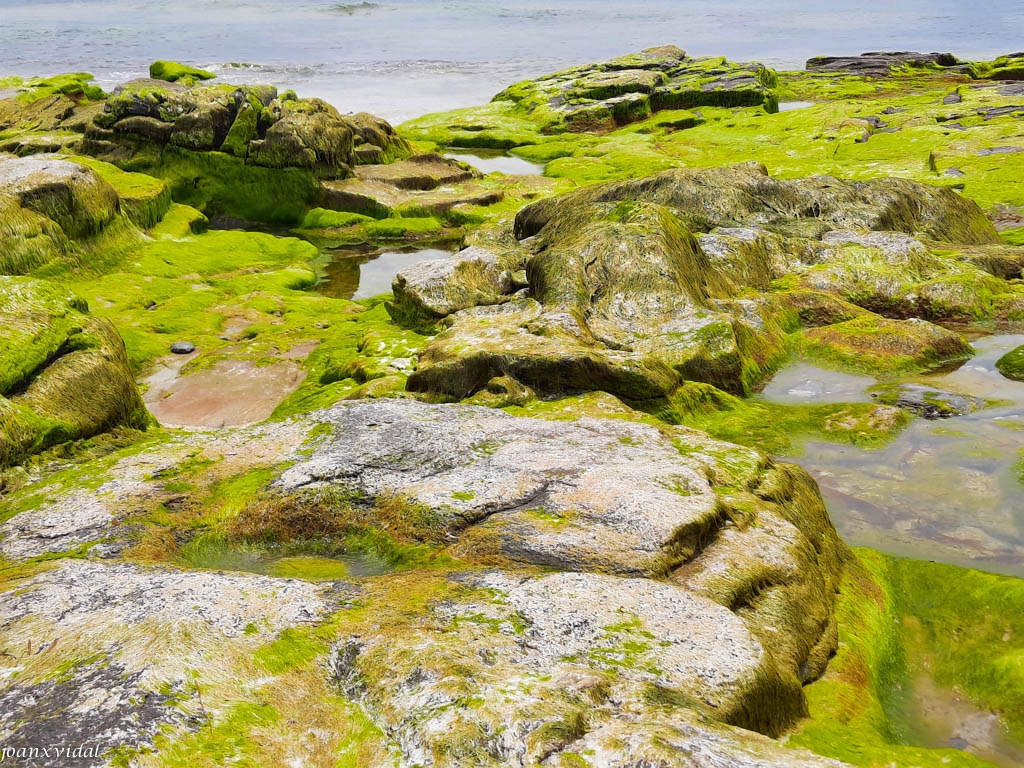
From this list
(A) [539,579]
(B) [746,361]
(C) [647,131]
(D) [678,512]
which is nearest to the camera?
(A) [539,579]

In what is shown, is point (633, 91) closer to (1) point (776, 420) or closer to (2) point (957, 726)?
(1) point (776, 420)

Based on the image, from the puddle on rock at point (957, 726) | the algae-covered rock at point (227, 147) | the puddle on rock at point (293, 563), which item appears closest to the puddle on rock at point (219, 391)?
the puddle on rock at point (293, 563)

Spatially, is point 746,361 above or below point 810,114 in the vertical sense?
below

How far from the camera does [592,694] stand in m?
7.31

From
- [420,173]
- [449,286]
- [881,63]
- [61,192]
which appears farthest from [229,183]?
[881,63]

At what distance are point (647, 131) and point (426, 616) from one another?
68.4 m

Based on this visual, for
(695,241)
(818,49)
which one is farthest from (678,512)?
(818,49)

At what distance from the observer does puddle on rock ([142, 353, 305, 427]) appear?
68.7 ft

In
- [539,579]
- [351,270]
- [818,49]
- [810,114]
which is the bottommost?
[351,270]

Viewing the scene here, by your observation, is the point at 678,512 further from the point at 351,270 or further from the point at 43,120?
the point at 43,120

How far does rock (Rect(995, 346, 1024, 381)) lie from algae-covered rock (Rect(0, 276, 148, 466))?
21323mm

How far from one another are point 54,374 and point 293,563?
8.06m

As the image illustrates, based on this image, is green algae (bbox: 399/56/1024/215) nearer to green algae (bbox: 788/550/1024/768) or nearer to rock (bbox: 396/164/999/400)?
rock (bbox: 396/164/999/400)

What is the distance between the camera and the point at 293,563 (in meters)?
10.9
